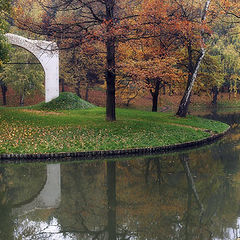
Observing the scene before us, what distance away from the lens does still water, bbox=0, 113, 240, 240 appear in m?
6.32

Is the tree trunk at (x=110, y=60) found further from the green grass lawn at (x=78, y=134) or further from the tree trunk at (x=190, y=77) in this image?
the tree trunk at (x=190, y=77)

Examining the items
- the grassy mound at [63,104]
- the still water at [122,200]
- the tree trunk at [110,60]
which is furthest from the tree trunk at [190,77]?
the still water at [122,200]

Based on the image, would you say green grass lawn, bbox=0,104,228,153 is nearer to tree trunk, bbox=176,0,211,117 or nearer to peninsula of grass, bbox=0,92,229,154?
peninsula of grass, bbox=0,92,229,154

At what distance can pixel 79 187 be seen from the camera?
8.89 meters

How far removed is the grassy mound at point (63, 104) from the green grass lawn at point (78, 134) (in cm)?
520

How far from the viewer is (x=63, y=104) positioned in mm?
25078

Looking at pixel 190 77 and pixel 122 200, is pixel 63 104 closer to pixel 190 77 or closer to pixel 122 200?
pixel 190 77

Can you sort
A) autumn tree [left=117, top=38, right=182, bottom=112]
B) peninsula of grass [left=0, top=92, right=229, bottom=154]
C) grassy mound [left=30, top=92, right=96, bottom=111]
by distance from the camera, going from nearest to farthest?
peninsula of grass [left=0, top=92, right=229, bottom=154]
autumn tree [left=117, top=38, right=182, bottom=112]
grassy mound [left=30, top=92, right=96, bottom=111]

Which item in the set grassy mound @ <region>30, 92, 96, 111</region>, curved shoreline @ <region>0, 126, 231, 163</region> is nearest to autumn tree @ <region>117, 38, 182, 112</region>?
curved shoreline @ <region>0, 126, 231, 163</region>

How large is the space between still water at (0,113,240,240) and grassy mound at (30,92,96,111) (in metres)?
13.1

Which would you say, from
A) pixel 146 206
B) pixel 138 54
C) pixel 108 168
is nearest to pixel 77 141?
pixel 108 168

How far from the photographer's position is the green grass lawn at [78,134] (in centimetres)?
1364

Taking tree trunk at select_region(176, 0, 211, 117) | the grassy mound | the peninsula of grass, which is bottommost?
the peninsula of grass

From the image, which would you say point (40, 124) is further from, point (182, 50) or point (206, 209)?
point (182, 50)
